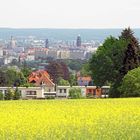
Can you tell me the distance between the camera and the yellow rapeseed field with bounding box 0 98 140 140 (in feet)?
66.2

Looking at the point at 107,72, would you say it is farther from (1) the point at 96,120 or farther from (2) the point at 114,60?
(1) the point at 96,120

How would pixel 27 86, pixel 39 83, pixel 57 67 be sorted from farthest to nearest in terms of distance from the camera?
1. pixel 57 67
2. pixel 39 83
3. pixel 27 86

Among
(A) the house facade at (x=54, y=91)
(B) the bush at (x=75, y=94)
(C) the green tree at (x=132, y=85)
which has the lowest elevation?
(A) the house facade at (x=54, y=91)

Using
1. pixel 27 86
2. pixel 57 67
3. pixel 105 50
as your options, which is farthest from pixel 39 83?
pixel 105 50

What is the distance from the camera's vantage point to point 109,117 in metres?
26.9

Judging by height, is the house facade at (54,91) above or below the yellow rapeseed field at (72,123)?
below

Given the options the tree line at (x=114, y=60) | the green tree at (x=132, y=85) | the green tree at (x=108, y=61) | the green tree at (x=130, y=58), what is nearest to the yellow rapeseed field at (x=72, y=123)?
the green tree at (x=132, y=85)

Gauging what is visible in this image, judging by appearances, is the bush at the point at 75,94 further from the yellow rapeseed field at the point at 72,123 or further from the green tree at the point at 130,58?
the yellow rapeseed field at the point at 72,123

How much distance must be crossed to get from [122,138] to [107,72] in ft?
195

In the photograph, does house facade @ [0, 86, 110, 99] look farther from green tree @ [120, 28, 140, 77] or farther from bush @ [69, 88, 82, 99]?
green tree @ [120, 28, 140, 77]

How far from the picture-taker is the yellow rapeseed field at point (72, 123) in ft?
66.2

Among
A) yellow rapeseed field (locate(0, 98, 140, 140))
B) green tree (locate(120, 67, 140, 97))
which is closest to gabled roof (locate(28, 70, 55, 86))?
green tree (locate(120, 67, 140, 97))

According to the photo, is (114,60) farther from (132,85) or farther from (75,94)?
(75,94)

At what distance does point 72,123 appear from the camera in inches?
961
